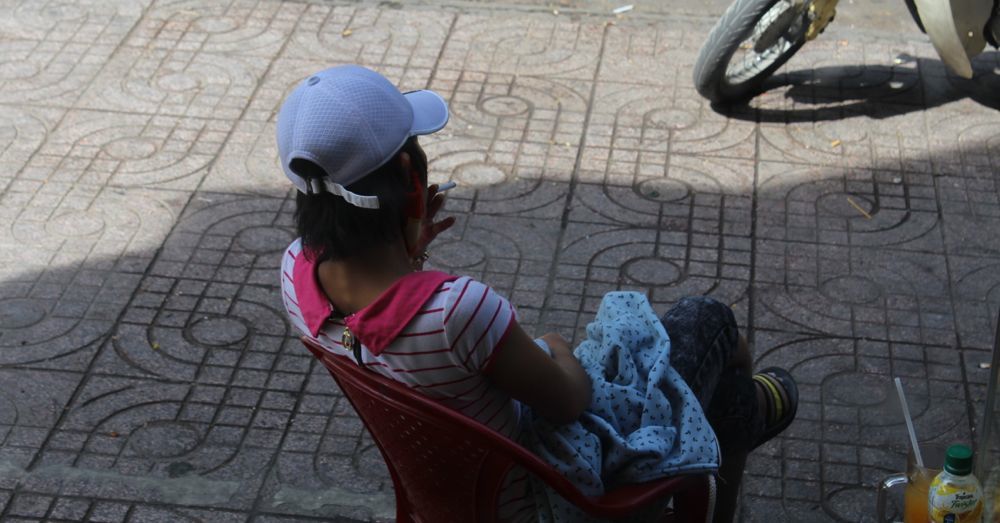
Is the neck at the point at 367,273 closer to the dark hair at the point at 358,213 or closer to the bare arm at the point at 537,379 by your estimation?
the dark hair at the point at 358,213

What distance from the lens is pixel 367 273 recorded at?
2.35 metres

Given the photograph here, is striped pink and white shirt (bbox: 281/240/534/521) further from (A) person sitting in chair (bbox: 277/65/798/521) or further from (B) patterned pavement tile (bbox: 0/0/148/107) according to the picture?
(B) patterned pavement tile (bbox: 0/0/148/107)

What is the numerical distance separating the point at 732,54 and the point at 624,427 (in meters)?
2.85

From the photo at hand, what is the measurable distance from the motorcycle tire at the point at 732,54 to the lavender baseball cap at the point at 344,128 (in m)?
2.99

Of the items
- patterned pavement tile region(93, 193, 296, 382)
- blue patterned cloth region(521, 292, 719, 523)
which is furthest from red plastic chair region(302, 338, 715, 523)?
patterned pavement tile region(93, 193, 296, 382)

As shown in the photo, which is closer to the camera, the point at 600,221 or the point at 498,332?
the point at 498,332

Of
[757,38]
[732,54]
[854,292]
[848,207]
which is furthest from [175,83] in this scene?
[854,292]

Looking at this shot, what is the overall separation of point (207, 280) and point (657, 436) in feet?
7.12

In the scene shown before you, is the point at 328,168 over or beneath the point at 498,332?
over

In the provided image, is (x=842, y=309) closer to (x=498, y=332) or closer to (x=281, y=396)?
(x=281, y=396)

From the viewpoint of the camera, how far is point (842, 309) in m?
4.07

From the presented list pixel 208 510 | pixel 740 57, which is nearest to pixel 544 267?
pixel 208 510

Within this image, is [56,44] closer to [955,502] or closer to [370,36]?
[370,36]

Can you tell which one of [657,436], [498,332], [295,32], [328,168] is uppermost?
[328,168]
